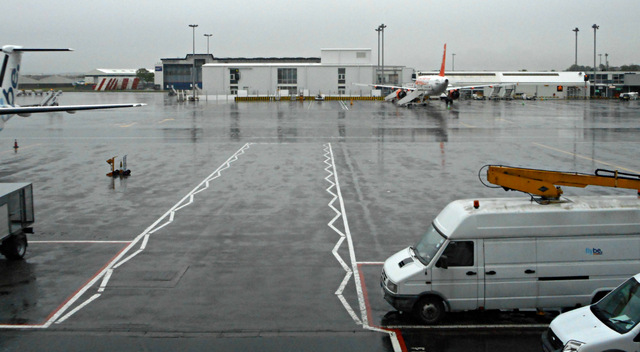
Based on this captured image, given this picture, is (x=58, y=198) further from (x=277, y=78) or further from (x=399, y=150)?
(x=277, y=78)

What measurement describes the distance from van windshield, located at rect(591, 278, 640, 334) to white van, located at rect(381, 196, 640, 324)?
2181 millimetres

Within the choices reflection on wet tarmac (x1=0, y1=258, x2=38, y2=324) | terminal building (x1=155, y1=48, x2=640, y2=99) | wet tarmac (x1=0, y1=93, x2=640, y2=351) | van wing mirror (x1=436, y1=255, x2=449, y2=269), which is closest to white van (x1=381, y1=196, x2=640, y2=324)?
van wing mirror (x1=436, y1=255, x2=449, y2=269)

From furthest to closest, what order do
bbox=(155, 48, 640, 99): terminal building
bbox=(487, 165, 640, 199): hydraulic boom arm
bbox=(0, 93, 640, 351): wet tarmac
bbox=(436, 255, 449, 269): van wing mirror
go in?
bbox=(155, 48, 640, 99): terminal building, bbox=(487, 165, 640, 199): hydraulic boom arm, bbox=(436, 255, 449, 269): van wing mirror, bbox=(0, 93, 640, 351): wet tarmac

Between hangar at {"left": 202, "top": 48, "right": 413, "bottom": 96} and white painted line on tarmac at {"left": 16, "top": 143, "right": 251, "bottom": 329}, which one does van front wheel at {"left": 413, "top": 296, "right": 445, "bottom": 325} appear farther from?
hangar at {"left": 202, "top": 48, "right": 413, "bottom": 96}

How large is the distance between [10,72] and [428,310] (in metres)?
33.7

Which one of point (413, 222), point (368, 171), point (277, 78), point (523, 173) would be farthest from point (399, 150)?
point (277, 78)

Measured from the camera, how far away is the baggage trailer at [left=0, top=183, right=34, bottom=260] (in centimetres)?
1711

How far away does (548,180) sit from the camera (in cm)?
1442

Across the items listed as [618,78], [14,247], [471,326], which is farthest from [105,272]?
[618,78]

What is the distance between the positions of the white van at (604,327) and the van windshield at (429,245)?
3264 millimetres

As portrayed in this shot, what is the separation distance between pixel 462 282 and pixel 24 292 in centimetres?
1098

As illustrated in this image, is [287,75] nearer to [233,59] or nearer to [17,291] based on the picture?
[233,59]

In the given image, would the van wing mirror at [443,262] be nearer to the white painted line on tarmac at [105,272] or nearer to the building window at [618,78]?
the white painted line on tarmac at [105,272]

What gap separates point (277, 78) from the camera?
468 feet
